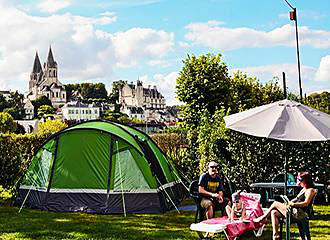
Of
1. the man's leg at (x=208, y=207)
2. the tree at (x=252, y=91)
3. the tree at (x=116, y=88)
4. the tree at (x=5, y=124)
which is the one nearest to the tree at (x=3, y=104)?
the tree at (x=5, y=124)

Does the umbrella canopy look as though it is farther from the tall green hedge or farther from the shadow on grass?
the tall green hedge

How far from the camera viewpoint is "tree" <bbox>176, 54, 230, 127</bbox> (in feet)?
48.2

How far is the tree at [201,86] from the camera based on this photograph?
48.2 ft

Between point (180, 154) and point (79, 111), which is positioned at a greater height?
point (79, 111)

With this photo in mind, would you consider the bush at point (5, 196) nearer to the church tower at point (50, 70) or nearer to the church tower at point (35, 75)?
the church tower at point (50, 70)

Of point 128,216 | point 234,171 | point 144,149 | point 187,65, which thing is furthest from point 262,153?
point 187,65

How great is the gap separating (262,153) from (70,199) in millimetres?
3719

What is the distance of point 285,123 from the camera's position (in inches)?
235

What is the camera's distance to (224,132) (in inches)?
372

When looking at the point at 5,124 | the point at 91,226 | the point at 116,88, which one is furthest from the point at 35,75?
the point at 91,226

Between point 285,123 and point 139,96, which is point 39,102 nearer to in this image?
point 139,96

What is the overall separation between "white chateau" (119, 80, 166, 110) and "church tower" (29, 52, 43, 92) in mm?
27863

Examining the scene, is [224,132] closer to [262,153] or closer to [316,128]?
[262,153]

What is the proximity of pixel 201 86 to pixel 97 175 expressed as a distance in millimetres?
7223
